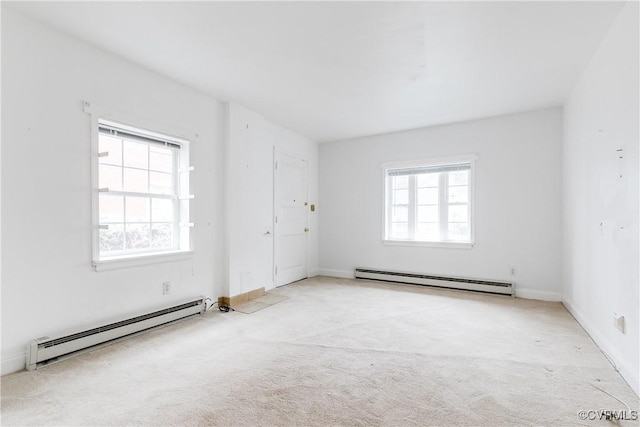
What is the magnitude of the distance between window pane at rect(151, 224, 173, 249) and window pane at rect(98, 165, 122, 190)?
0.57 metres

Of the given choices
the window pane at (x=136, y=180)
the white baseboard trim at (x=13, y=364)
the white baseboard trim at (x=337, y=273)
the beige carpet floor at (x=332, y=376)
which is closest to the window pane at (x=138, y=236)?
the window pane at (x=136, y=180)

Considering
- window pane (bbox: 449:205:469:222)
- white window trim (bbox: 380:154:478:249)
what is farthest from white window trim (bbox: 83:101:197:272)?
window pane (bbox: 449:205:469:222)

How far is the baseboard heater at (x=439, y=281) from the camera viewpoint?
436cm

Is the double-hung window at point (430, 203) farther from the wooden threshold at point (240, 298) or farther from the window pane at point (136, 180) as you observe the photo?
the window pane at point (136, 180)

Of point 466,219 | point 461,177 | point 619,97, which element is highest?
point 619,97

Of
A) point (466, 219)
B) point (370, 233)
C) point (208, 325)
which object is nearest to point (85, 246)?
point (208, 325)

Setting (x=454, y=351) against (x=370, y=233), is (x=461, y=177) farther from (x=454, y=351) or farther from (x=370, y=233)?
(x=454, y=351)

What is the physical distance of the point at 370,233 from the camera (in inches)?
215

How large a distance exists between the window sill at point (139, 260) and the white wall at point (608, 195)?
3869 mm

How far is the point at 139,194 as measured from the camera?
3.04m

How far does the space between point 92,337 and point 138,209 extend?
1.22m

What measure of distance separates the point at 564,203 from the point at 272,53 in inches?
159

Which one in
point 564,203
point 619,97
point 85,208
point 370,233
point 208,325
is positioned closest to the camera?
point 619,97

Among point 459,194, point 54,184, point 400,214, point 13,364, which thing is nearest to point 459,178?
point 459,194
